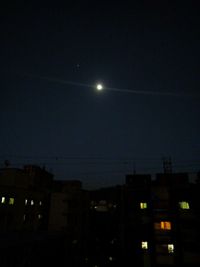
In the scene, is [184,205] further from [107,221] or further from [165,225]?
[107,221]

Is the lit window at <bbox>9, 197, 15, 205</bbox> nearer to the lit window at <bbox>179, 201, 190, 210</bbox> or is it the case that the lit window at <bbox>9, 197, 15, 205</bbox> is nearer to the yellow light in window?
the yellow light in window

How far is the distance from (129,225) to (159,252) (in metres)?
5.82

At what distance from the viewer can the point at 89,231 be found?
49375mm

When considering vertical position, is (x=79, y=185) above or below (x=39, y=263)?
above

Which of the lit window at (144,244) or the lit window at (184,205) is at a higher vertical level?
the lit window at (184,205)

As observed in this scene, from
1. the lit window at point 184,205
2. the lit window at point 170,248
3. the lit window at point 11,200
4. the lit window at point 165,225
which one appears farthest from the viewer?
the lit window at point 11,200

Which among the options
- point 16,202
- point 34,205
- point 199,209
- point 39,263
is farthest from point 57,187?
point 39,263

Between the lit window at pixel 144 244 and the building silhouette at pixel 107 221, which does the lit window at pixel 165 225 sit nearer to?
the building silhouette at pixel 107 221

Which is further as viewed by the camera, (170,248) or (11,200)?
(11,200)

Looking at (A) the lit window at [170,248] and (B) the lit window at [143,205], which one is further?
(B) the lit window at [143,205]

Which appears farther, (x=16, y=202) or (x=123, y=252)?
(x=16, y=202)

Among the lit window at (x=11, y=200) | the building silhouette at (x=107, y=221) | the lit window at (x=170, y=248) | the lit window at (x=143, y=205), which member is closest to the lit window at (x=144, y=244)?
the building silhouette at (x=107, y=221)

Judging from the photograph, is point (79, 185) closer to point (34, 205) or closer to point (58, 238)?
point (34, 205)

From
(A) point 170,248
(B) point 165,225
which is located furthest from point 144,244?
(B) point 165,225
